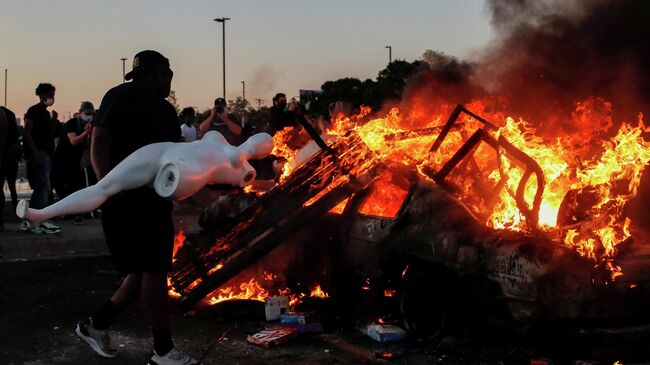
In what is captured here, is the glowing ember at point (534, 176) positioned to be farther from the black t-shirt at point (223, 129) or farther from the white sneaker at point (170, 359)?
the black t-shirt at point (223, 129)

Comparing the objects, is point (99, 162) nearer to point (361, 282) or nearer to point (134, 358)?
point (134, 358)

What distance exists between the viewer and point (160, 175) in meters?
4.41

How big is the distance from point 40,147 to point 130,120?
22.3 feet

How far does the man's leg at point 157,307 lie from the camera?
4.57 m

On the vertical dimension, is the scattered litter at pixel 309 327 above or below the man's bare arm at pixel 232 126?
below

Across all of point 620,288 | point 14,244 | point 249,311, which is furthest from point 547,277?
point 14,244

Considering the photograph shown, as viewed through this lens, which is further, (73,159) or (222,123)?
(222,123)

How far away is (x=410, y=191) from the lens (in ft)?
18.1

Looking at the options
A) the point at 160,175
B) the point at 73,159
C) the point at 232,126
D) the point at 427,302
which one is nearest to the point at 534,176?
the point at 427,302

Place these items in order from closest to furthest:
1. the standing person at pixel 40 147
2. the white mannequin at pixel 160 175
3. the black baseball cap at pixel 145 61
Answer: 1. the white mannequin at pixel 160 175
2. the black baseball cap at pixel 145 61
3. the standing person at pixel 40 147

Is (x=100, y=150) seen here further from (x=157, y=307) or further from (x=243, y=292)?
(x=243, y=292)

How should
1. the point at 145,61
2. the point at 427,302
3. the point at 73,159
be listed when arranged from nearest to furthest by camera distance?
the point at 145,61 → the point at 427,302 → the point at 73,159

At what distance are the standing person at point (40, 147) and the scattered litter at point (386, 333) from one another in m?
6.48

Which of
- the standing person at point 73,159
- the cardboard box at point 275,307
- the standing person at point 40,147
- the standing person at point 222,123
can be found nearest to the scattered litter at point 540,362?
the cardboard box at point 275,307
